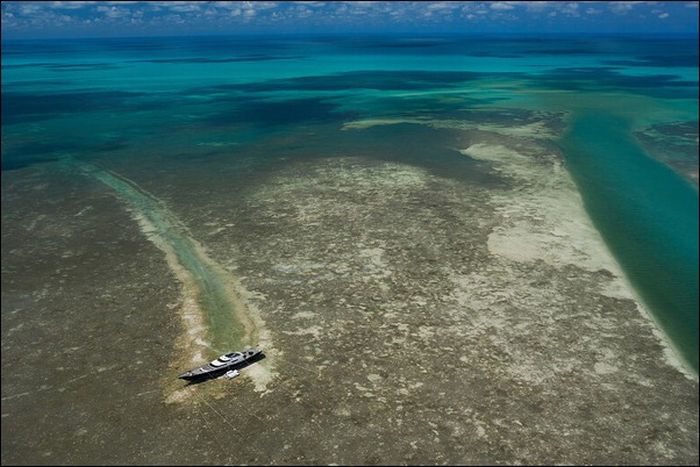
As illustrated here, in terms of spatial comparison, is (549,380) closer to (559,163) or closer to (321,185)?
(321,185)

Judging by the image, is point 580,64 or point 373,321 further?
point 580,64

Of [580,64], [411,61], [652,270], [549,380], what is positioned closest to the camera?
[549,380]

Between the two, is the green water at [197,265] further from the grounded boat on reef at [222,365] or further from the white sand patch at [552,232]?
the white sand patch at [552,232]

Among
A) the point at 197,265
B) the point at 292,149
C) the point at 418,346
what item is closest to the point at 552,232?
the point at 418,346

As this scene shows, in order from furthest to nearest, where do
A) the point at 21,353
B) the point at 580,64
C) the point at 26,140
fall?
the point at 580,64, the point at 26,140, the point at 21,353

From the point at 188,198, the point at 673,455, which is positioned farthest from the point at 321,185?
the point at 673,455

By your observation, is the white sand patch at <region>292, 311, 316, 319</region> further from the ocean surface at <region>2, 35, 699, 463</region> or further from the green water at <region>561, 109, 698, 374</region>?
the green water at <region>561, 109, 698, 374</region>
